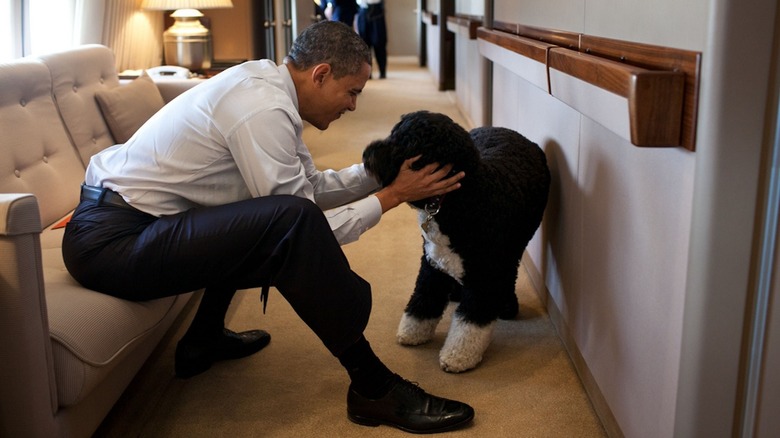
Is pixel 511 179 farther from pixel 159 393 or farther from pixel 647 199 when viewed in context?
pixel 159 393

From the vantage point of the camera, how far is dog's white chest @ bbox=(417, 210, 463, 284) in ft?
6.86

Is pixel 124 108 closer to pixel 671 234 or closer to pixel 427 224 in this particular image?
pixel 427 224

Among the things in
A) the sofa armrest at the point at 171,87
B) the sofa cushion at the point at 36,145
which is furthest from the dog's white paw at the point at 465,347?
the sofa armrest at the point at 171,87

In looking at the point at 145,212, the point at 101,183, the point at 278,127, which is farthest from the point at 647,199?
the point at 101,183

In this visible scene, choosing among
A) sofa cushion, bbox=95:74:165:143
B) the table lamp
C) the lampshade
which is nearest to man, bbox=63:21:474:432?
sofa cushion, bbox=95:74:165:143

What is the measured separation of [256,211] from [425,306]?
30.4 inches

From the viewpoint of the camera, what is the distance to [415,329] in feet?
7.79

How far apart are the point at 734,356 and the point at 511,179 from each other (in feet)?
3.32

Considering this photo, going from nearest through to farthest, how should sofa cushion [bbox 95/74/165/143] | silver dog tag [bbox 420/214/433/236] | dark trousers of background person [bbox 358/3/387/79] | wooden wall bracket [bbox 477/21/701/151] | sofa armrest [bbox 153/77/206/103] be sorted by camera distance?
1. wooden wall bracket [bbox 477/21/701/151]
2. silver dog tag [bbox 420/214/433/236]
3. sofa cushion [bbox 95/74/165/143]
4. sofa armrest [bbox 153/77/206/103]
5. dark trousers of background person [bbox 358/3/387/79]

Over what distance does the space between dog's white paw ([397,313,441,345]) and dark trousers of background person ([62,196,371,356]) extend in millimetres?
573

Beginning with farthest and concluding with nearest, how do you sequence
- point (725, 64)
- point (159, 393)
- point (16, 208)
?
1. point (159, 393)
2. point (16, 208)
3. point (725, 64)

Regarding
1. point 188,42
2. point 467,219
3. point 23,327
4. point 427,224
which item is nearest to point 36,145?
point 23,327

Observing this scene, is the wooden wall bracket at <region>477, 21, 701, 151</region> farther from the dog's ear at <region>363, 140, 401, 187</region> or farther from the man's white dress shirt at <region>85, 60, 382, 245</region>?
the man's white dress shirt at <region>85, 60, 382, 245</region>

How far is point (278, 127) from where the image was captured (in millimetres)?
1788
